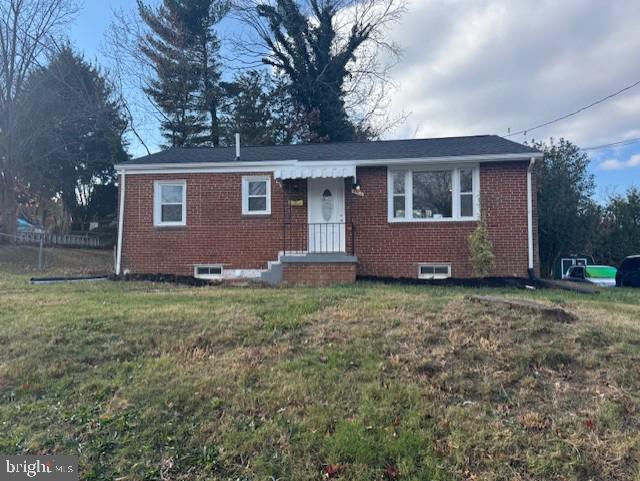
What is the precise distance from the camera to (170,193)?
13117 millimetres

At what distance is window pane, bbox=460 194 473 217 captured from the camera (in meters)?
11.9

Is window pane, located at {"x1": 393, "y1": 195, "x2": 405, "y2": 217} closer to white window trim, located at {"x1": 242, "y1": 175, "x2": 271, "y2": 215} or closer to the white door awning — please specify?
the white door awning

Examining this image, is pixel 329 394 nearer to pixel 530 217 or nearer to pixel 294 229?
pixel 294 229

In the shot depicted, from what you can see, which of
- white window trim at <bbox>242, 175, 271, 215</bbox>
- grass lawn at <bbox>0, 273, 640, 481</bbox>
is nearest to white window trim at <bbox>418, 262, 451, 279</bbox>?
white window trim at <bbox>242, 175, 271, 215</bbox>

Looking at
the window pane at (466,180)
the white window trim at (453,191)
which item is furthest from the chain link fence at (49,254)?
the window pane at (466,180)

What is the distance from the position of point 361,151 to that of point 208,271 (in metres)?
5.49

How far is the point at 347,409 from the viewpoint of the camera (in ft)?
12.7

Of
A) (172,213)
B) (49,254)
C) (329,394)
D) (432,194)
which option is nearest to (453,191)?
(432,194)

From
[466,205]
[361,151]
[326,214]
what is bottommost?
[326,214]

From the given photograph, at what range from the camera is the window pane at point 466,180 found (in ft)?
Result: 39.1

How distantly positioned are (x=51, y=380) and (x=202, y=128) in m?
23.5

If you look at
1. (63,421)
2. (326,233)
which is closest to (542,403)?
(63,421)

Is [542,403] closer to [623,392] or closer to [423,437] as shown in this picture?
[623,392]

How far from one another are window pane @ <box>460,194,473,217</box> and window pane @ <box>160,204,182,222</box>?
25.2 ft
